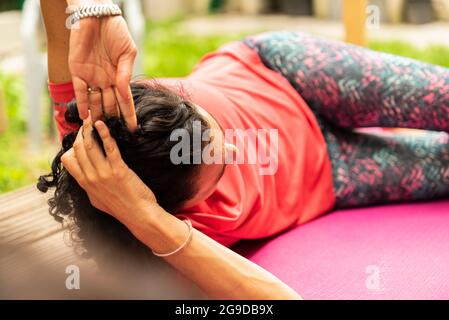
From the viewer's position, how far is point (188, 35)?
3.23 meters

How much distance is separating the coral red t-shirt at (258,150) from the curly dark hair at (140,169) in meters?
0.09

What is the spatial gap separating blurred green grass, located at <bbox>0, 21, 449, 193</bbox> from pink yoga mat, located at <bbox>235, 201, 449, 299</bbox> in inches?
32.0

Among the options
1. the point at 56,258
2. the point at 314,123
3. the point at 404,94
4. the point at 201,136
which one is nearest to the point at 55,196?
the point at 56,258

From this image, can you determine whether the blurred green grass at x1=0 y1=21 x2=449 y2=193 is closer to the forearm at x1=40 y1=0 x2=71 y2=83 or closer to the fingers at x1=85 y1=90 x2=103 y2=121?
the forearm at x1=40 y1=0 x2=71 y2=83

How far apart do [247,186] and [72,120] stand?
1.19ft

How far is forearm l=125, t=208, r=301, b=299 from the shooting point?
931 millimetres

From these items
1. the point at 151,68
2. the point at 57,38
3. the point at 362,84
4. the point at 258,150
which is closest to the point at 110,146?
the point at 57,38

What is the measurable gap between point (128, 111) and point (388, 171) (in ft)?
2.25

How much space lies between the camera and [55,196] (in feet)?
3.27

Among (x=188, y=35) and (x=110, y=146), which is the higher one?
(x=110, y=146)

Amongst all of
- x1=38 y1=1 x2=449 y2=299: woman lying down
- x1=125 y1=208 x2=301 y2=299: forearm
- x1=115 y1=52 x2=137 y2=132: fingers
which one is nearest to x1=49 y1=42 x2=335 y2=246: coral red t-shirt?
x1=38 y1=1 x2=449 y2=299: woman lying down

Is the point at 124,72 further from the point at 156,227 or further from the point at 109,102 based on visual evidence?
the point at 156,227

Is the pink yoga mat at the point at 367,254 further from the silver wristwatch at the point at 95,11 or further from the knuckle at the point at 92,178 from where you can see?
the silver wristwatch at the point at 95,11

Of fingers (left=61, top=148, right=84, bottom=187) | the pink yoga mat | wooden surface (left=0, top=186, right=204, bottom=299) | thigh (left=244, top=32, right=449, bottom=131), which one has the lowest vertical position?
the pink yoga mat
